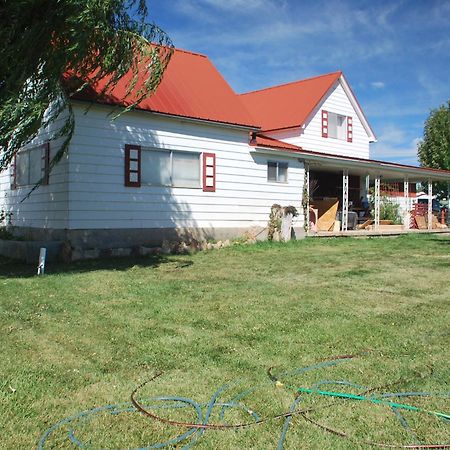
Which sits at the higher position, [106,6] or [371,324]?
[106,6]

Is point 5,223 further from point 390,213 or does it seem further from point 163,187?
point 390,213

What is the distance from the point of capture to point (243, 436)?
10.4 feet

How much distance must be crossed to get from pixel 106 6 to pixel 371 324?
21.2ft

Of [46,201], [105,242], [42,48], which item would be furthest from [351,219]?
[42,48]

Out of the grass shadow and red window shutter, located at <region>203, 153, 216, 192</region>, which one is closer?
the grass shadow

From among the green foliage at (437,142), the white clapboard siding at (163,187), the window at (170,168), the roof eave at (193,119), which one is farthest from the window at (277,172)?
the green foliage at (437,142)

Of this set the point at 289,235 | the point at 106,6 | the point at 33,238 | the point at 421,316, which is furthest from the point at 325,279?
the point at 33,238

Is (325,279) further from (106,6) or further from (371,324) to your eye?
(106,6)

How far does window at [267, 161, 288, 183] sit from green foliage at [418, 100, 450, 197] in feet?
73.2

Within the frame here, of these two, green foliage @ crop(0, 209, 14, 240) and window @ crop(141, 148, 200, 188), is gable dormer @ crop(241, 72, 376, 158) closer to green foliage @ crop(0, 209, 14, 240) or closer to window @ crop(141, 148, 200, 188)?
window @ crop(141, 148, 200, 188)

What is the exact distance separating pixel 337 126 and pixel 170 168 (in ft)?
34.7

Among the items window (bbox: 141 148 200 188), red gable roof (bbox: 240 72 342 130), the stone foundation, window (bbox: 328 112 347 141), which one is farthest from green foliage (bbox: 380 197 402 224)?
window (bbox: 141 148 200 188)

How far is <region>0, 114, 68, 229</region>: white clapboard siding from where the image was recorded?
482 inches

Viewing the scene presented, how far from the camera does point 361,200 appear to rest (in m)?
23.0
